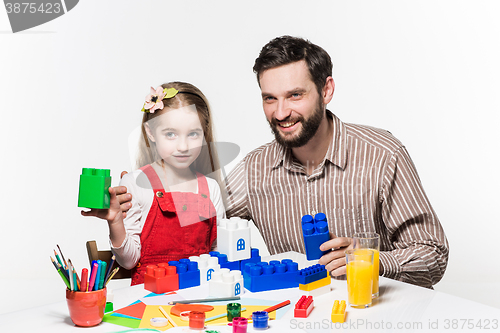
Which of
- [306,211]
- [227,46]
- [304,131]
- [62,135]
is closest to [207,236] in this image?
[306,211]

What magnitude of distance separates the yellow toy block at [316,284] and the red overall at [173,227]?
54 centimetres

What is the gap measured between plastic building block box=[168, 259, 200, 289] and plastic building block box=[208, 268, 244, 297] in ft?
0.24

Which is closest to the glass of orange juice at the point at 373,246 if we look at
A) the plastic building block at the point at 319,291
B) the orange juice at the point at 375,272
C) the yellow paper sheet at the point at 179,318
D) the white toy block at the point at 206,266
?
the orange juice at the point at 375,272

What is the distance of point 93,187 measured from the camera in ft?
4.18

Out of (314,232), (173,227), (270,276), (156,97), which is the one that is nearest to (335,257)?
(314,232)

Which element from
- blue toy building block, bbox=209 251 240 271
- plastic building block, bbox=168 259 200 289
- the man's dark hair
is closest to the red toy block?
plastic building block, bbox=168 259 200 289

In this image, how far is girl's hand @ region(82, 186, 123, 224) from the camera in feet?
4.49

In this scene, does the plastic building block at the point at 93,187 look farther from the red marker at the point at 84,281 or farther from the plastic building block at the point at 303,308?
the plastic building block at the point at 303,308

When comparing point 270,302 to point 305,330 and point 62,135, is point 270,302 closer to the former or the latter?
point 305,330

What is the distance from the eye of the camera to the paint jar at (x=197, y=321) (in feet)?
3.37

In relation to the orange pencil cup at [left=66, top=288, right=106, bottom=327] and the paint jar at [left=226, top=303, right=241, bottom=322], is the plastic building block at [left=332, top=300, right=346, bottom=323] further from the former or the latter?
the orange pencil cup at [left=66, top=288, right=106, bottom=327]

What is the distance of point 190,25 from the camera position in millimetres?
2723

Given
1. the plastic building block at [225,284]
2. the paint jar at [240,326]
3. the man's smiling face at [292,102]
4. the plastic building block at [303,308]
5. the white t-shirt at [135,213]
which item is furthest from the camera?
the man's smiling face at [292,102]

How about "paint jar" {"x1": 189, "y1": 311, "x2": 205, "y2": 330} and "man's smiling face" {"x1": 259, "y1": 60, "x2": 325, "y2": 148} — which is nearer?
"paint jar" {"x1": 189, "y1": 311, "x2": 205, "y2": 330}
